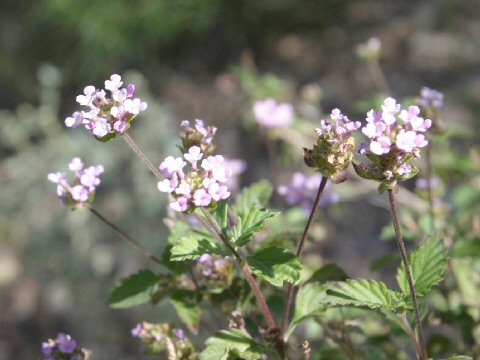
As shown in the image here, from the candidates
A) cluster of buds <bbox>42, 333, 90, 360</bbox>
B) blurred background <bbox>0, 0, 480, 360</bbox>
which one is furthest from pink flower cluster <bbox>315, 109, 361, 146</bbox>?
blurred background <bbox>0, 0, 480, 360</bbox>

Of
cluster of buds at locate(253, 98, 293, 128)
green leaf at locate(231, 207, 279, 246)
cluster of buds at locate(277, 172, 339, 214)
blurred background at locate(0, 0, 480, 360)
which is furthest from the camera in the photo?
blurred background at locate(0, 0, 480, 360)

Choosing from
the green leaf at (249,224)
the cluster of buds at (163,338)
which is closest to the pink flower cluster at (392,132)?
the green leaf at (249,224)

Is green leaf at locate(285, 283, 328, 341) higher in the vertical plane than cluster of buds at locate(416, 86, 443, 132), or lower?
lower

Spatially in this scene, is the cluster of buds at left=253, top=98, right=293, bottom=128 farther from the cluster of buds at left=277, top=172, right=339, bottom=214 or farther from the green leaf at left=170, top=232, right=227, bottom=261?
the green leaf at left=170, top=232, right=227, bottom=261

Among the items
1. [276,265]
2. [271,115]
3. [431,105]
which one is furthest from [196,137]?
[271,115]

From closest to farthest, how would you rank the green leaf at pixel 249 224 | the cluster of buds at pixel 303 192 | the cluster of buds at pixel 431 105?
→ 1. the green leaf at pixel 249 224
2. the cluster of buds at pixel 431 105
3. the cluster of buds at pixel 303 192

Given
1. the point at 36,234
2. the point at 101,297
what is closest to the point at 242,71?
the point at 101,297

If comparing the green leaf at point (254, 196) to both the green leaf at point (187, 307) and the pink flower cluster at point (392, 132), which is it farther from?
the pink flower cluster at point (392, 132)
